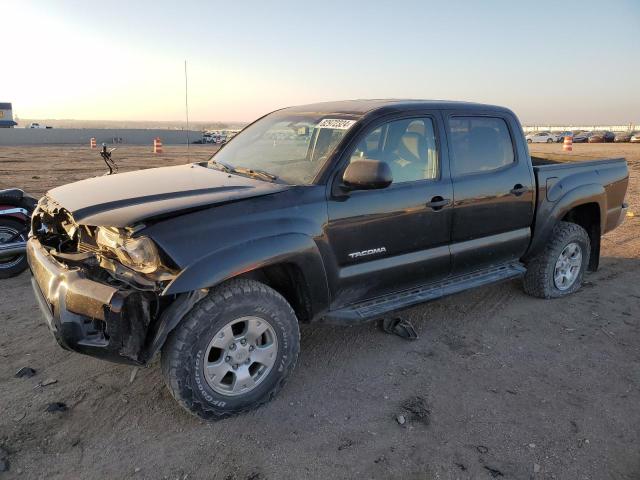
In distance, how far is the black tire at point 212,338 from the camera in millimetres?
2775

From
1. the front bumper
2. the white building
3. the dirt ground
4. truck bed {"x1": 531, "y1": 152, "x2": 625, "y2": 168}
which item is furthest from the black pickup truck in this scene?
the white building

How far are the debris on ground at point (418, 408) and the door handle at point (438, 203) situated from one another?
139 cm

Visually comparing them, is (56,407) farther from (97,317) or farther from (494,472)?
(494,472)

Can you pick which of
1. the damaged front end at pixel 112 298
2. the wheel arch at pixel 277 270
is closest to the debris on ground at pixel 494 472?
the wheel arch at pixel 277 270

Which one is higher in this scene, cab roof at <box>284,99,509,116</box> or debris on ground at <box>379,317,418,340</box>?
cab roof at <box>284,99,509,116</box>

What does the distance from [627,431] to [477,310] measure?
191 centimetres

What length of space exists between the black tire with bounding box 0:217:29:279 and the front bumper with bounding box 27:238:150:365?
2.86 meters

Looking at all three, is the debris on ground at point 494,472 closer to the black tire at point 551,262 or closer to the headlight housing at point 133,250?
the headlight housing at point 133,250

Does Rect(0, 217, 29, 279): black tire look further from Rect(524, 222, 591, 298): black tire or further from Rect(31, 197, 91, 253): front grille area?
Rect(524, 222, 591, 298): black tire

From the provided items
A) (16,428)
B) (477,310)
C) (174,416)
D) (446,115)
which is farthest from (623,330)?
(16,428)

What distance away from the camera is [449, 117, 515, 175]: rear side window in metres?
4.06

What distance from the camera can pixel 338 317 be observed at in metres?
3.44

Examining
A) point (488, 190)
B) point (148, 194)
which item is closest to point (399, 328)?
point (488, 190)

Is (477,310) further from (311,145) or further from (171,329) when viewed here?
(171,329)
